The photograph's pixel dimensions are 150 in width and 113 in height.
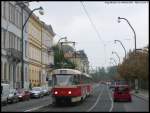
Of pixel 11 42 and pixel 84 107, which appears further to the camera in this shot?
pixel 11 42

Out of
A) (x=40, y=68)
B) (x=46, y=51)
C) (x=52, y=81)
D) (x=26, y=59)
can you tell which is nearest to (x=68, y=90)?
(x=52, y=81)

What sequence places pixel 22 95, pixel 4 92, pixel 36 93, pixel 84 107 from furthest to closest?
pixel 36 93, pixel 22 95, pixel 4 92, pixel 84 107

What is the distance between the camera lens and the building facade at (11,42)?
67.6m

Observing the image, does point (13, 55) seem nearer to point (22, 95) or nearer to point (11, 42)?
point (11, 42)

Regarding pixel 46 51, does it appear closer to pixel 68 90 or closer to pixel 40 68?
pixel 40 68

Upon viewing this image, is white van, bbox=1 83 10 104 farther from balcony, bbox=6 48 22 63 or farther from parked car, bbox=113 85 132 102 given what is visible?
balcony, bbox=6 48 22 63

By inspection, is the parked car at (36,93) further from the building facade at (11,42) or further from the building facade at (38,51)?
the building facade at (38,51)

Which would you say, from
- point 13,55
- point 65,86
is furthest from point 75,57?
point 65,86

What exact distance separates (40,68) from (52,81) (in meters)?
59.8

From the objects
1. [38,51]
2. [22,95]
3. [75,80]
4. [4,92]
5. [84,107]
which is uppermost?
[38,51]

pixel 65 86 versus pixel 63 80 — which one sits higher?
pixel 63 80

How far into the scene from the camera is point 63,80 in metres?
39.3

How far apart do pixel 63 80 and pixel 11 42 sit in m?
34.4

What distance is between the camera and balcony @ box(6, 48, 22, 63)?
226 feet
